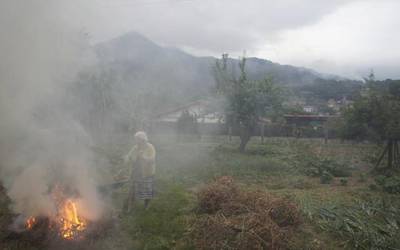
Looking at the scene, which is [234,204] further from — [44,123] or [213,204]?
[44,123]

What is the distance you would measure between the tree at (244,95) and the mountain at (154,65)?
2.50 ft

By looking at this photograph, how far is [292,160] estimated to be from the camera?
12969 mm

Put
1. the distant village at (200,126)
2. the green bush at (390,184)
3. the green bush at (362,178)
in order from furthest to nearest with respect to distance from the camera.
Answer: the distant village at (200,126) < the green bush at (362,178) < the green bush at (390,184)

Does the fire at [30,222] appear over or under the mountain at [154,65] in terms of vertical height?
under

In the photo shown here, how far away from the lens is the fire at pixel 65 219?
5539 mm

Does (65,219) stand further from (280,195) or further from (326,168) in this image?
(326,168)

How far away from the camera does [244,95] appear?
14.5 meters

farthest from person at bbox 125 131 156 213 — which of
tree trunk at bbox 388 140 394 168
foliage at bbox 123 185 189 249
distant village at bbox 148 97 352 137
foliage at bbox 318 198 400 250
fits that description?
distant village at bbox 148 97 352 137

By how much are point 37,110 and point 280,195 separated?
5267 millimetres

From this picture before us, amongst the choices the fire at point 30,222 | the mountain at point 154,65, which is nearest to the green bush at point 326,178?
the mountain at point 154,65

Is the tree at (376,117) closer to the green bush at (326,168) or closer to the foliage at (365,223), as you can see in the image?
the green bush at (326,168)

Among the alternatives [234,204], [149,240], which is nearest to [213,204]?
[234,204]

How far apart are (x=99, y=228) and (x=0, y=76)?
115 inches

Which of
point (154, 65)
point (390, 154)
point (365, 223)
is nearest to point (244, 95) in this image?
point (154, 65)
